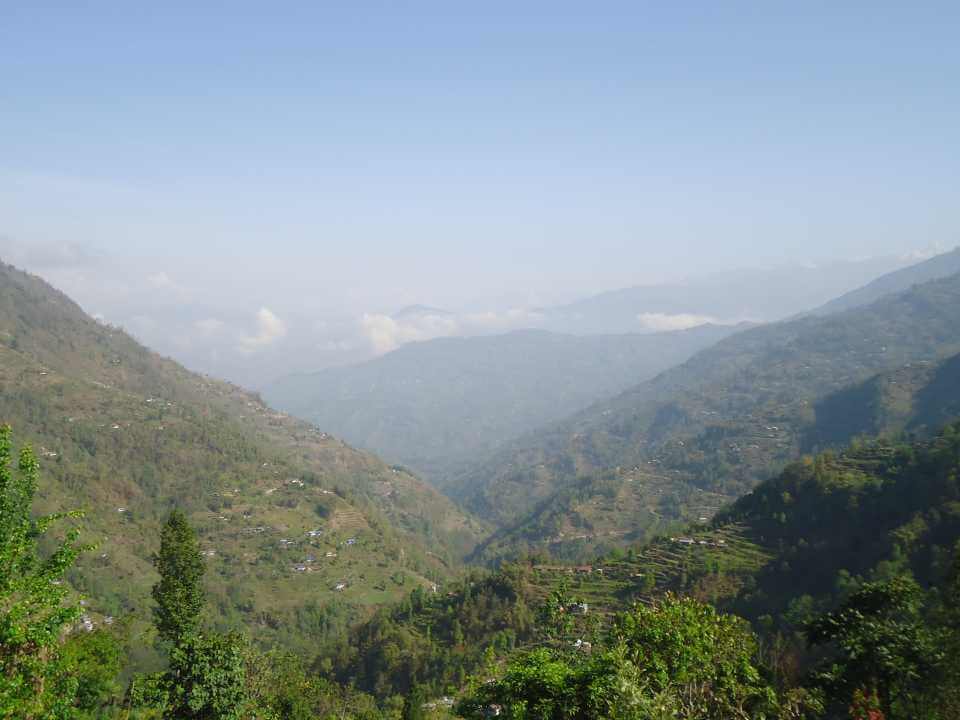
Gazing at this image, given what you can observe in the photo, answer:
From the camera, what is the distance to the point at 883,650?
1830 centimetres

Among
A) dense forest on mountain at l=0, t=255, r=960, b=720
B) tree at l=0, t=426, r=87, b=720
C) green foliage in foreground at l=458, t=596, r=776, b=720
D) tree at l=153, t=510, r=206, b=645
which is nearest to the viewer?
tree at l=0, t=426, r=87, b=720

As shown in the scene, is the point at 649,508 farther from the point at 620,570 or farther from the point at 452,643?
the point at 452,643

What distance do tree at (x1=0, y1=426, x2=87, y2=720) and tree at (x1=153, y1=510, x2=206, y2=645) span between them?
18.5 m

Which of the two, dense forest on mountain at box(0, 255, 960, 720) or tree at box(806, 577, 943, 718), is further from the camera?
tree at box(806, 577, 943, 718)

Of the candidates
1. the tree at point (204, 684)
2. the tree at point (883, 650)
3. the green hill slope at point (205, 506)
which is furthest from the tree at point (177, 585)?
the green hill slope at point (205, 506)

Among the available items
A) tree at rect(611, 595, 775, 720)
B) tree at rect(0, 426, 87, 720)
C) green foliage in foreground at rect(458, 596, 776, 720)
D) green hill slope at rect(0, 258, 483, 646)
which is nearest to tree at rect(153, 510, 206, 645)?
tree at rect(0, 426, 87, 720)

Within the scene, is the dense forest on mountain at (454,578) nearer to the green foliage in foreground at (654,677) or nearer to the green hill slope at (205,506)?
the green foliage in foreground at (654,677)

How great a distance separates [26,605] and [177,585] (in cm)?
2184

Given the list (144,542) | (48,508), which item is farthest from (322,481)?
(48,508)

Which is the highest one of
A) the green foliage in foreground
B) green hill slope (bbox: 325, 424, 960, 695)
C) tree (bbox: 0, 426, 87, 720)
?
tree (bbox: 0, 426, 87, 720)

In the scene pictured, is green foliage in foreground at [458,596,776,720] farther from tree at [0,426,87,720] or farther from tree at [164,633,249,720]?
tree at [0,426,87,720]

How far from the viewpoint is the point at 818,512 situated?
78.8 meters

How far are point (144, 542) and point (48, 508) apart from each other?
1742cm

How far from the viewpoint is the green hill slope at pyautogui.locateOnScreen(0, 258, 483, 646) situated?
10025 centimetres
